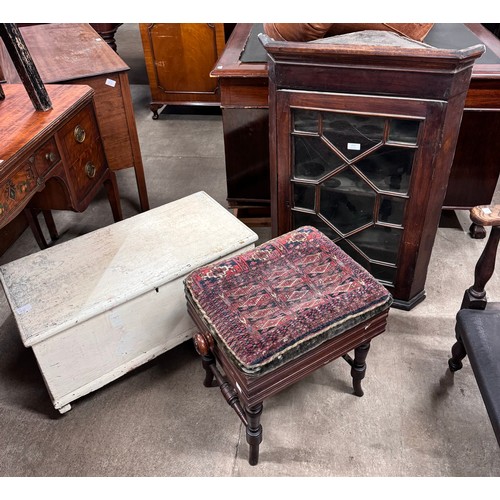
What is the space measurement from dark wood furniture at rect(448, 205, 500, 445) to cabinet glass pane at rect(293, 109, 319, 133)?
0.63 m

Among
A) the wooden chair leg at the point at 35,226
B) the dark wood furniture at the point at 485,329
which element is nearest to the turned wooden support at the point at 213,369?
the dark wood furniture at the point at 485,329

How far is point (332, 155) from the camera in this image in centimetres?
182

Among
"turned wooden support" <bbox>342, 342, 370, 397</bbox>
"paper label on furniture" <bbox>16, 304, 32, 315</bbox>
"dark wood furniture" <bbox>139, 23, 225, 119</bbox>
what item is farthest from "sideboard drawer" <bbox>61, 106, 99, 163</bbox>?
"dark wood furniture" <bbox>139, 23, 225, 119</bbox>

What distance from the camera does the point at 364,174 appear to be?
5.94 feet

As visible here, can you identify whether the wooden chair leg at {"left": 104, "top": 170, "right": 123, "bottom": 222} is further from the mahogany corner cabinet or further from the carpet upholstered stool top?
the carpet upholstered stool top

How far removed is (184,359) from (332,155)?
3.29ft

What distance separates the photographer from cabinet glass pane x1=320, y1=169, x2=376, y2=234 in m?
1.86

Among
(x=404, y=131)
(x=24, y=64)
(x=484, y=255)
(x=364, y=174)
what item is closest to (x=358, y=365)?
(x=484, y=255)

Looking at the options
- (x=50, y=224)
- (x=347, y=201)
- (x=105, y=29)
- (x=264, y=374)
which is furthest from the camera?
(x=105, y=29)

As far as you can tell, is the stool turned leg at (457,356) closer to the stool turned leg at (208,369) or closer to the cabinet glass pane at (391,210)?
the cabinet glass pane at (391,210)

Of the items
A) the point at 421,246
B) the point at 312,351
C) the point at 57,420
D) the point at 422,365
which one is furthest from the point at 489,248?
the point at 57,420

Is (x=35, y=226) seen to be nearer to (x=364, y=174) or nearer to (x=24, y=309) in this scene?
(x=24, y=309)

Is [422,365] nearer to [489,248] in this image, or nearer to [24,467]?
[489,248]

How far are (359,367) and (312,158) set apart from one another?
802mm
